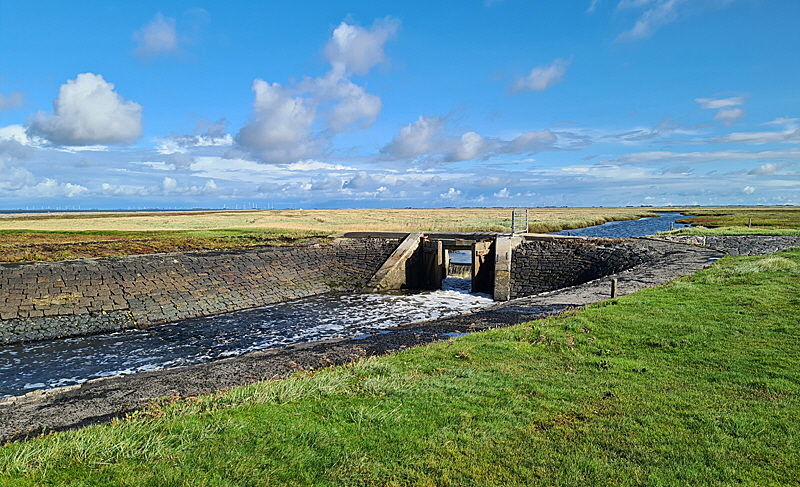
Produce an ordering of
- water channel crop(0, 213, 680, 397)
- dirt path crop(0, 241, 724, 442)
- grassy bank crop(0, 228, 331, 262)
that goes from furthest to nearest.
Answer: grassy bank crop(0, 228, 331, 262), water channel crop(0, 213, 680, 397), dirt path crop(0, 241, 724, 442)

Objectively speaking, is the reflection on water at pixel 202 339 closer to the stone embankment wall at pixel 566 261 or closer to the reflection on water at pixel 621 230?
the stone embankment wall at pixel 566 261

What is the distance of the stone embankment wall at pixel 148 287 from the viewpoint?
20.2m

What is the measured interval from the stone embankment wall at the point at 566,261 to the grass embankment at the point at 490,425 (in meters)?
19.8

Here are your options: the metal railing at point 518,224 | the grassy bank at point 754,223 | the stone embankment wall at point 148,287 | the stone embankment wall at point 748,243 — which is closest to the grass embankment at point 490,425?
the stone embankment wall at point 148,287

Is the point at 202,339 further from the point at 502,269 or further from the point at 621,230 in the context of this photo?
the point at 621,230

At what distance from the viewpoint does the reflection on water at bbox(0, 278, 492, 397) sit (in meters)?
15.6

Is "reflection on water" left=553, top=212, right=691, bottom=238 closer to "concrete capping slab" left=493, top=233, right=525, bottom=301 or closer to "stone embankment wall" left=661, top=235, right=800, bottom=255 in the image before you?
"stone embankment wall" left=661, top=235, right=800, bottom=255

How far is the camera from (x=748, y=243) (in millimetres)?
32344

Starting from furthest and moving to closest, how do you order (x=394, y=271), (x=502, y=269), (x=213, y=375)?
(x=394, y=271) → (x=502, y=269) → (x=213, y=375)

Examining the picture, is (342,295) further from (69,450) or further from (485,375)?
(69,450)

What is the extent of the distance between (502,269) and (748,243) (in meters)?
17.4

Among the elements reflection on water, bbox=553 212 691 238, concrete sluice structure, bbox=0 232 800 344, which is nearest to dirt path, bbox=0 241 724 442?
concrete sluice structure, bbox=0 232 800 344

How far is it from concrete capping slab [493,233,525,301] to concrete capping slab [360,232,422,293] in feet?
22.2

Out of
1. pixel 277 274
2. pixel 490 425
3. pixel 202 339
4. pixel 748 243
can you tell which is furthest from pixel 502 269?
pixel 490 425
